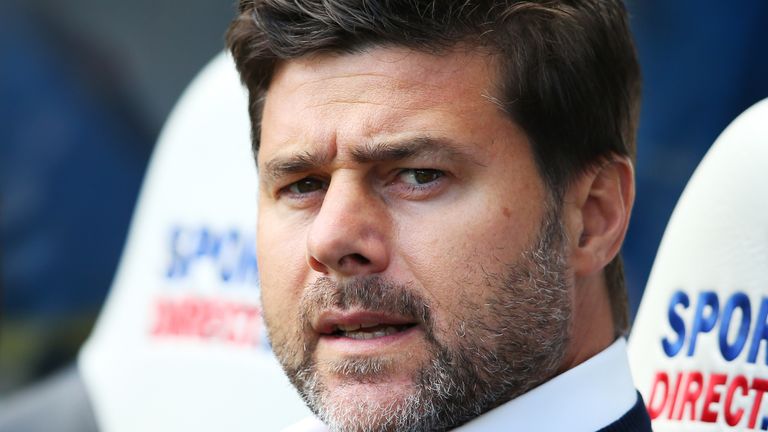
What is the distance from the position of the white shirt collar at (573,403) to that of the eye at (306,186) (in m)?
0.35

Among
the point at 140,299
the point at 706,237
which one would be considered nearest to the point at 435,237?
the point at 706,237

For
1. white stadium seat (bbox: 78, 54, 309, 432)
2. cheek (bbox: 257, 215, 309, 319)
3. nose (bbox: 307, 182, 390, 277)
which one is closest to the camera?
nose (bbox: 307, 182, 390, 277)

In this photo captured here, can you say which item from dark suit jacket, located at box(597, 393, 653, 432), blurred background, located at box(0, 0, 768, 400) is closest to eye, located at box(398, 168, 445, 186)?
dark suit jacket, located at box(597, 393, 653, 432)

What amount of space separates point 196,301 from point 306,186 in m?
0.74

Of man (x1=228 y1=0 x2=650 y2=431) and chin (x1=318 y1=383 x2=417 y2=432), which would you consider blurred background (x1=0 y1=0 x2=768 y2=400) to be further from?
chin (x1=318 y1=383 x2=417 y2=432)

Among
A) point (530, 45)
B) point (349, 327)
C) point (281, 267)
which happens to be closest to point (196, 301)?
point (281, 267)

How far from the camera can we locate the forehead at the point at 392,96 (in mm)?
1556

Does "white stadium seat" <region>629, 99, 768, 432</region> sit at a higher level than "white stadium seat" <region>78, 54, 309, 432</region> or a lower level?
lower

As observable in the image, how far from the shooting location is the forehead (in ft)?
5.10

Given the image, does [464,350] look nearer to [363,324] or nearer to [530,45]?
[363,324]

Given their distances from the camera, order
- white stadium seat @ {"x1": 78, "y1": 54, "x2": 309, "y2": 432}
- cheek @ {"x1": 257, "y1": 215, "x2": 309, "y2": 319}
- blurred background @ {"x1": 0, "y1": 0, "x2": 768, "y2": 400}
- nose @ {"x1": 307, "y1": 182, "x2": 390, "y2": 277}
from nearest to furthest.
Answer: nose @ {"x1": 307, "y1": 182, "x2": 390, "y2": 277}
cheek @ {"x1": 257, "y1": 215, "x2": 309, "y2": 319}
white stadium seat @ {"x1": 78, "y1": 54, "x2": 309, "y2": 432}
blurred background @ {"x1": 0, "y1": 0, "x2": 768, "y2": 400}

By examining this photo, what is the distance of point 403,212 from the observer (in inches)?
61.5

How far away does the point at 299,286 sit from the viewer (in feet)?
5.33

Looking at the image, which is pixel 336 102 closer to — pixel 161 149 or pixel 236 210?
pixel 236 210
